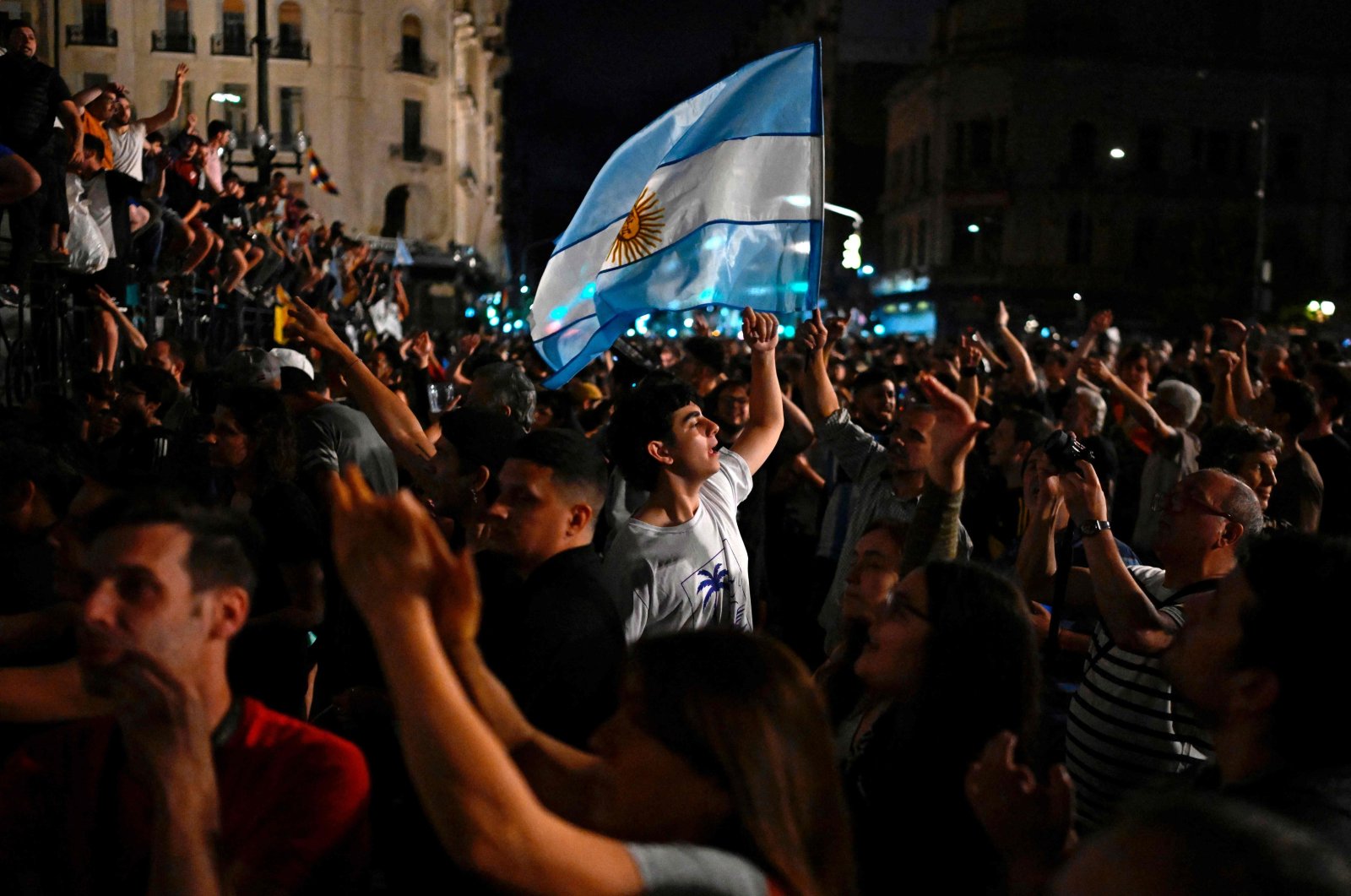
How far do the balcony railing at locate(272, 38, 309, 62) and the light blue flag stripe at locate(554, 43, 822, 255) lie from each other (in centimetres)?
4346

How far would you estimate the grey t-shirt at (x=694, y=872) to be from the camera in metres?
1.87

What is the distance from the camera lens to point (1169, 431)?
7.79m

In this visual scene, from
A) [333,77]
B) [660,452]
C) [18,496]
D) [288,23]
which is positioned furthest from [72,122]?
[288,23]

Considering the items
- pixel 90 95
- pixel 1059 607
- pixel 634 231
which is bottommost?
pixel 1059 607

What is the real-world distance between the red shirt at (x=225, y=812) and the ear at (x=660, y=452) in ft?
6.84

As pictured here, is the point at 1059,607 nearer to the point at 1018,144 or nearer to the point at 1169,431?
the point at 1169,431

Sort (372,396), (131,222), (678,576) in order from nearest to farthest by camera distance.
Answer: (678,576) < (372,396) < (131,222)

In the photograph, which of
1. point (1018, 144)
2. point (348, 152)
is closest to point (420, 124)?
point (348, 152)

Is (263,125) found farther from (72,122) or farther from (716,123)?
(716,123)

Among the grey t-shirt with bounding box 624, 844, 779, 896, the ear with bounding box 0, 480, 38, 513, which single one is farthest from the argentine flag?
the grey t-shirt with bounding box 624, 844, 779, 896

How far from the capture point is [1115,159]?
56.3m

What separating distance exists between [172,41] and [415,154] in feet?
31.9

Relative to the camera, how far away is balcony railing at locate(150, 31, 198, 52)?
144 ft

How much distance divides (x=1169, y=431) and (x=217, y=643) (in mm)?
6631
